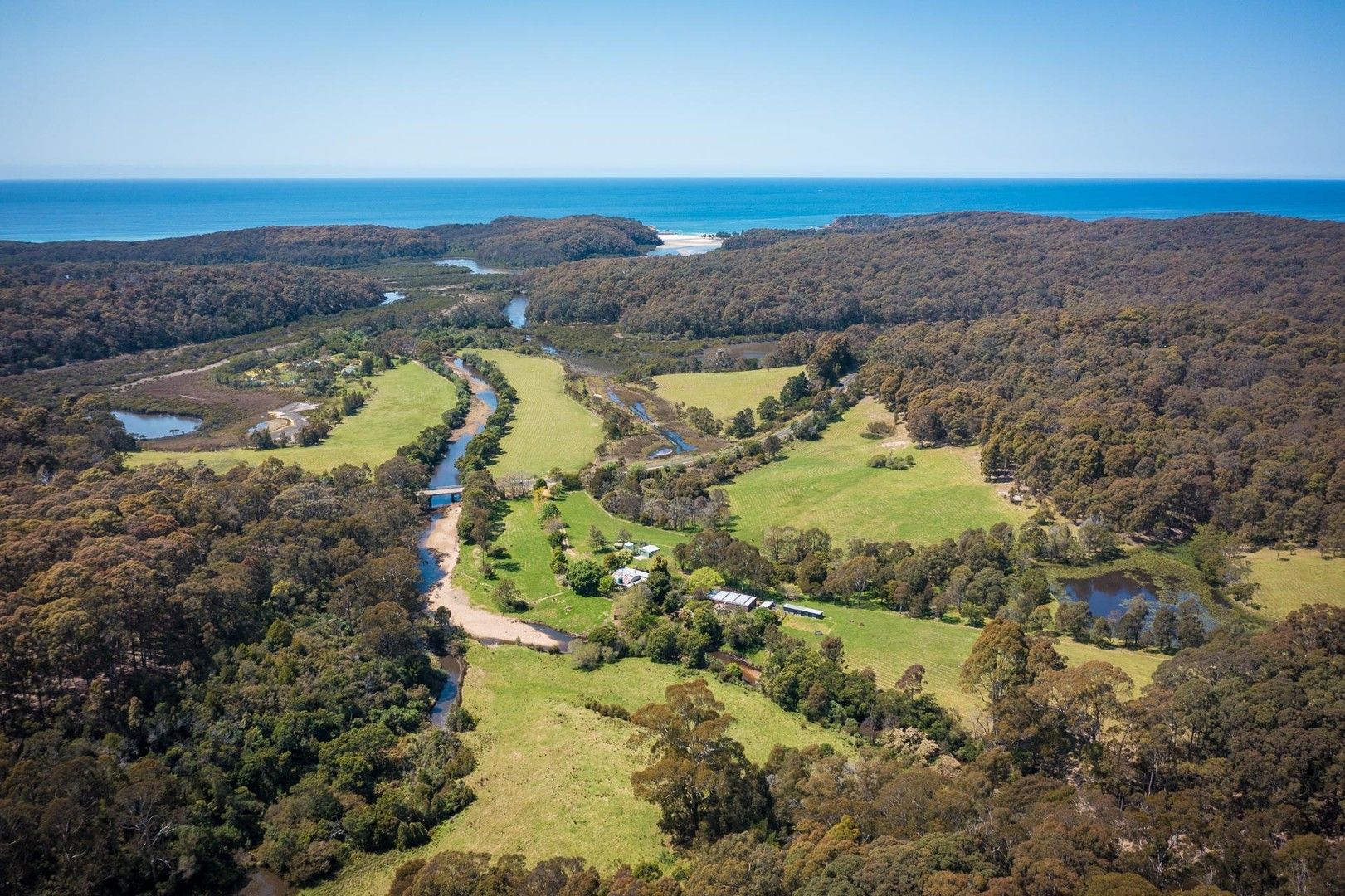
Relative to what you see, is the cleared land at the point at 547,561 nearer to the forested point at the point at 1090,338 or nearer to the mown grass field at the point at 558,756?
the mown grass field at the point at 558,756

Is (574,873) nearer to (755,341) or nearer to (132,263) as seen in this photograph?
(755,341)

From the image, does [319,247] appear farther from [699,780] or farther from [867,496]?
[699,780]

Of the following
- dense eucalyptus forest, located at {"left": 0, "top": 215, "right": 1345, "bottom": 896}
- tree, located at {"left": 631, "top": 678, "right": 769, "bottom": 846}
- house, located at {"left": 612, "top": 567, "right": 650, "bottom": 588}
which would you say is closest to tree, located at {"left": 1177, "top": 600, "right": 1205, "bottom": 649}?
dense eucalyptus forest, located at {"left": 0, "top": 215, "right": 1345, "bottom": 896}

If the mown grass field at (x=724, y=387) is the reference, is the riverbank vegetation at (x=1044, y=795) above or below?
below

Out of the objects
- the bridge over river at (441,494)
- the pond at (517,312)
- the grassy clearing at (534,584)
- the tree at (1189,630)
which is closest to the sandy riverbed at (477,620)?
the grassy clearing at (534,584)

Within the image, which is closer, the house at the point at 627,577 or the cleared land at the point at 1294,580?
the cleared land at the point at 1294,580

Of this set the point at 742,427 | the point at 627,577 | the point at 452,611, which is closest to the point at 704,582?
the point at 627,577

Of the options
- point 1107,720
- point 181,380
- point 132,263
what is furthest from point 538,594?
point 132,263
